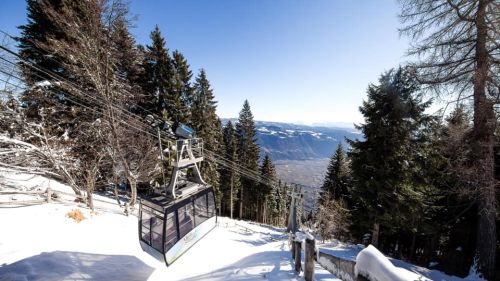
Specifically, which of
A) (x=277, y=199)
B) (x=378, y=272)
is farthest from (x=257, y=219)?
(x=378, y=272)

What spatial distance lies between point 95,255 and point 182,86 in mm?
19602

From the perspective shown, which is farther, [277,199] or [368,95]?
[277,199]

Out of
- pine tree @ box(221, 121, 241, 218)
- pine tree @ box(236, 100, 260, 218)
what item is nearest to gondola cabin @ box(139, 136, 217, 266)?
pine tree @ box(221, 121, 241, 218)

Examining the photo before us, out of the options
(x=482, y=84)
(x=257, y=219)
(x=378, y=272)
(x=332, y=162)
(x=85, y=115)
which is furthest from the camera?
(x=257, y=219)

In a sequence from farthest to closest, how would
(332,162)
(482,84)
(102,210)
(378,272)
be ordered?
(332,162)
(102,210)
(482,84)
(378,272)

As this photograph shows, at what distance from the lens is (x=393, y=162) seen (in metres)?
15.3

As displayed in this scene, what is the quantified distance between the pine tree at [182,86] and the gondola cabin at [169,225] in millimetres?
16505

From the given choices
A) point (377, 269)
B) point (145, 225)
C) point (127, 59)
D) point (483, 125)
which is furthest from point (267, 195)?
point (377, 269)

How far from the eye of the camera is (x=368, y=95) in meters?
16.8

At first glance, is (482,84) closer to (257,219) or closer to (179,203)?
(179,203)

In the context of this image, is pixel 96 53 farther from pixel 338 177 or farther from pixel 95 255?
pixel 338 177

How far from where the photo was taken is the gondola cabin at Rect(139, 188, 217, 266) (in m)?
7.93

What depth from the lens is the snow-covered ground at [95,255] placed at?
7.00 m

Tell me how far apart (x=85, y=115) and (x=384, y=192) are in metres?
20.9
